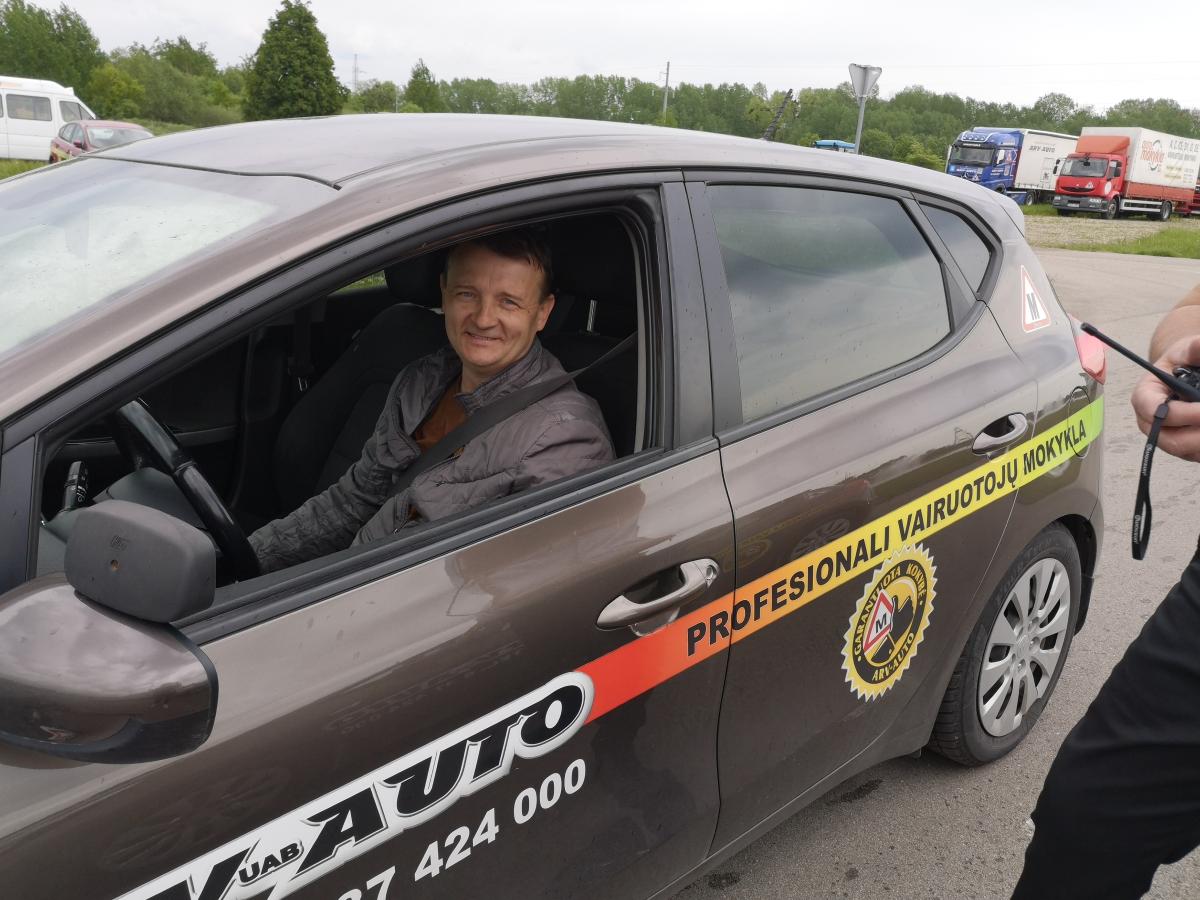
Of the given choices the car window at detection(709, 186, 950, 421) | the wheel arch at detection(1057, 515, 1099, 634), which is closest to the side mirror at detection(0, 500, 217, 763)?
the car window at detection(709, 186, 950, 421)

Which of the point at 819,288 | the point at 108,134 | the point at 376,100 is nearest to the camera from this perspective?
the point at 819,288

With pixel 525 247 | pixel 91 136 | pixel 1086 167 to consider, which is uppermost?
pixel 525 247

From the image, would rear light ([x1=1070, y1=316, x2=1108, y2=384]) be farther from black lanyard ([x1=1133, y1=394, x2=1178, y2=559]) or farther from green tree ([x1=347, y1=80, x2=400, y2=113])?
green tree ([x1=347, y1=80, x2=400, y2=113])

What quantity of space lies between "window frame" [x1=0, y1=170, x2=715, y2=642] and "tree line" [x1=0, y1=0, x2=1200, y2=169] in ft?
3.58

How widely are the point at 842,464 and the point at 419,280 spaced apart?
120 cm

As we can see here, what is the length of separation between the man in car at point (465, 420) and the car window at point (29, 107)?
1112 inches

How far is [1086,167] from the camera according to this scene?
33.5m

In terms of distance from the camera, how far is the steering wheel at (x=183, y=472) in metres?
1.89

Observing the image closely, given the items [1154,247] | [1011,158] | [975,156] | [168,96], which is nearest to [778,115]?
[1154,247]

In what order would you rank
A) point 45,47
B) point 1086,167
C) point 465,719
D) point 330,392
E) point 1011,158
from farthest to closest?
point 45,47
point 1011,158
point 1086,167
point 330,392
point 465,719

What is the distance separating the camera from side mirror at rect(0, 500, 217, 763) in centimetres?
97

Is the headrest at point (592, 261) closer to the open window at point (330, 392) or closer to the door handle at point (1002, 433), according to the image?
the open window at point (330, 392)

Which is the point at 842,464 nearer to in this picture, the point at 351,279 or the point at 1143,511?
the point at 1143,511

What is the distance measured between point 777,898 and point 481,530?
1.33 m
